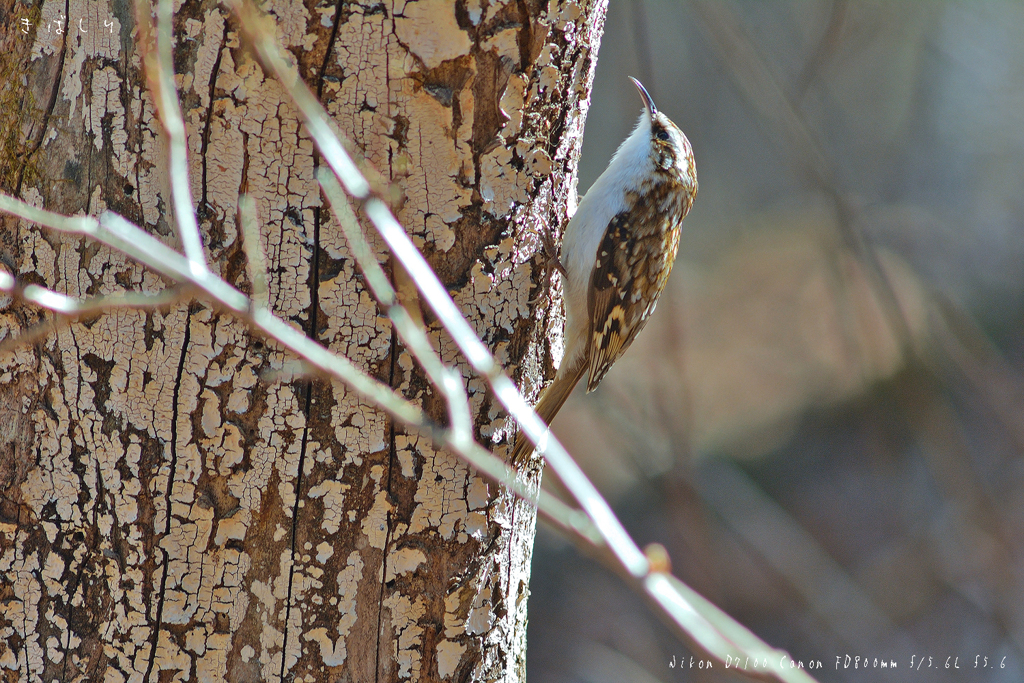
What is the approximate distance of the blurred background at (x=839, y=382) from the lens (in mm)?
5016

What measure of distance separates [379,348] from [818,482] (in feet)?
17.7

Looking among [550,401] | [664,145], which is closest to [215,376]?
[550,401]

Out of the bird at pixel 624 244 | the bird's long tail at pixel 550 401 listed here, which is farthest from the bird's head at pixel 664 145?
the bird's long tail at pixel 550 401

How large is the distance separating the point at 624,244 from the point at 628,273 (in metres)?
0.10

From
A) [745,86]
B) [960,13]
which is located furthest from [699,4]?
[960,13]

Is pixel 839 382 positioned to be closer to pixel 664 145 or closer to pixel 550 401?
pixel 664 145

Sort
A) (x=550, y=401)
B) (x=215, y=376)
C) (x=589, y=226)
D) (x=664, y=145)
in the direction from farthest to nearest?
(x=664, y=145)
(x=589, y=226)
(x=550, y=401)
(x=215, y=376)

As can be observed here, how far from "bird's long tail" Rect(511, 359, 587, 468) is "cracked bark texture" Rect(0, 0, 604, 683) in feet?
1.03

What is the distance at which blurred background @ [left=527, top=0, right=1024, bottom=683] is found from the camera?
16.5ft

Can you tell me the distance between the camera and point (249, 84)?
1.54 m

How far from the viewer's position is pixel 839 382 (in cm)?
645

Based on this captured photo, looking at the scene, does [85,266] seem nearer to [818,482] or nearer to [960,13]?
[818,482]

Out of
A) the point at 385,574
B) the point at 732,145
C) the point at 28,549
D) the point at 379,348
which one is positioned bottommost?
the point at 385,574

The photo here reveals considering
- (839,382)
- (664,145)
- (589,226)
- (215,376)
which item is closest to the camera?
(215,376)
